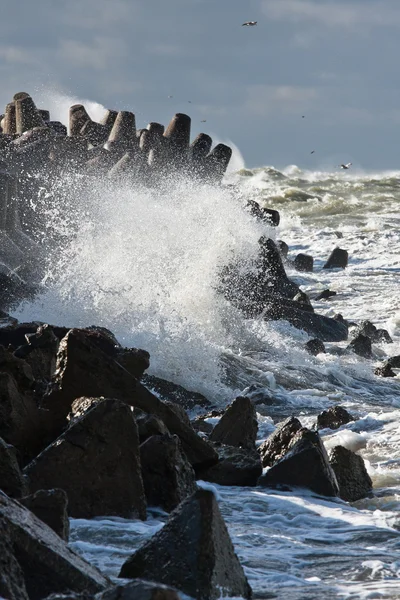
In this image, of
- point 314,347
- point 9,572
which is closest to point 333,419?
point 9,572

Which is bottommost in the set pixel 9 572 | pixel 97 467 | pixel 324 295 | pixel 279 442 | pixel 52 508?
pixel 9 572

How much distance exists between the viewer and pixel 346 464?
6133 mm

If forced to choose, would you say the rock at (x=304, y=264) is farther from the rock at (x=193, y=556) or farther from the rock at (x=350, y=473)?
the rock at (x=193, y=556)

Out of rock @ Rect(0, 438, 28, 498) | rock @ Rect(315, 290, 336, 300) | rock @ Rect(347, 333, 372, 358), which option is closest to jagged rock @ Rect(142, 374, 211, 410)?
rock @ Rect(0, 438, 28, 498)

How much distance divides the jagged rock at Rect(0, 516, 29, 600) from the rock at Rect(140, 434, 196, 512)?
179 centimetres

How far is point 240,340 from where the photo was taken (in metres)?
14.1

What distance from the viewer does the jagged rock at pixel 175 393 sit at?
368 inches

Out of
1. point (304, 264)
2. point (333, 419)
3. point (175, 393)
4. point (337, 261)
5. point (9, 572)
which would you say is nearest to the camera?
point (9, 572)

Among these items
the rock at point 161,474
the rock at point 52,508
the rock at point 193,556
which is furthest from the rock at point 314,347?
the rock at point 193,556

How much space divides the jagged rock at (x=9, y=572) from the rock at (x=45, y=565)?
0.08ft

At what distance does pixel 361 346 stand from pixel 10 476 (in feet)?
33.6

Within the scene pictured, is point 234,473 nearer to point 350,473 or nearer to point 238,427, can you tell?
point 350,473

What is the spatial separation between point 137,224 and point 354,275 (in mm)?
7442

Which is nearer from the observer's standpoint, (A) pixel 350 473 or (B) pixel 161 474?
(B) pixel 161 474
